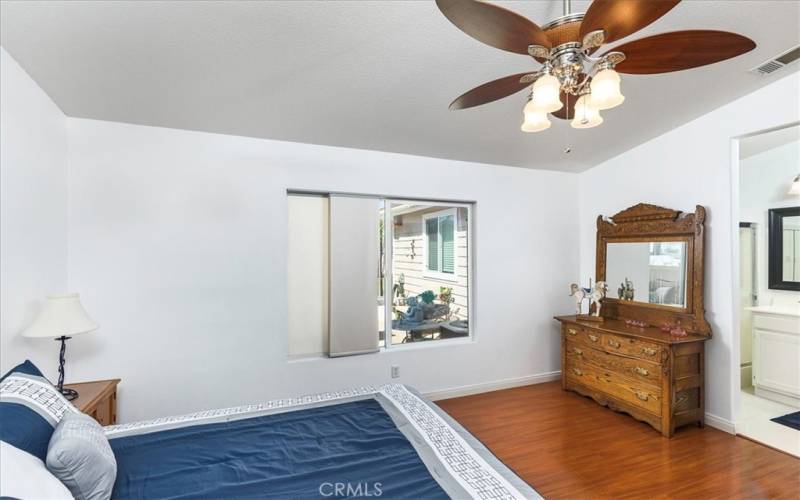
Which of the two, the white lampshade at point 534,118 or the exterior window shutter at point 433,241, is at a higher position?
the white lampshade at point 534,118

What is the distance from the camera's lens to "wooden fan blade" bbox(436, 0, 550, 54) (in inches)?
46.8

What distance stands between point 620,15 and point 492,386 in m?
3.66

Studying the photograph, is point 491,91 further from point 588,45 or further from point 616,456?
point 616,456

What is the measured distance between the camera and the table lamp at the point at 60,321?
84.0 inches

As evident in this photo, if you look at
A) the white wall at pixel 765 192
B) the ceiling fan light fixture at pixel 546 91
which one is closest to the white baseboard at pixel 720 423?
the white wall at pixel 765 192

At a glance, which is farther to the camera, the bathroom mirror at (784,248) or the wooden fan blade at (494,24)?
the bathroom mirror at (784,248)

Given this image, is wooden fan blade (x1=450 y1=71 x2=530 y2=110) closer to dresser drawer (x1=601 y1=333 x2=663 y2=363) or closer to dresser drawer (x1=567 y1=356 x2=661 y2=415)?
dresser drawer (x1=601 y1=333 x2=663 y2=363)

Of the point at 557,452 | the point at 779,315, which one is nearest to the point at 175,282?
the point at 557,452

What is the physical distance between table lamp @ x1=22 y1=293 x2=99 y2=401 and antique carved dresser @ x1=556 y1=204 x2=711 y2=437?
401 centimetres

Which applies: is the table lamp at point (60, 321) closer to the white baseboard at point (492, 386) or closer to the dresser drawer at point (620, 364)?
the white baseboard at point (492, 386)

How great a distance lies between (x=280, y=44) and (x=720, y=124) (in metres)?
3.56

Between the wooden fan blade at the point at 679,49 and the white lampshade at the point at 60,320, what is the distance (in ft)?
9.97

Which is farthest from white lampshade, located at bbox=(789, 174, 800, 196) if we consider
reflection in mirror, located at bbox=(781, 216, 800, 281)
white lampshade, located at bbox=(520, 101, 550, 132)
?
white lampshade, located at bbox=(520, 101, 550, 132)

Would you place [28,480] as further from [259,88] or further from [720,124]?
[720,124]
